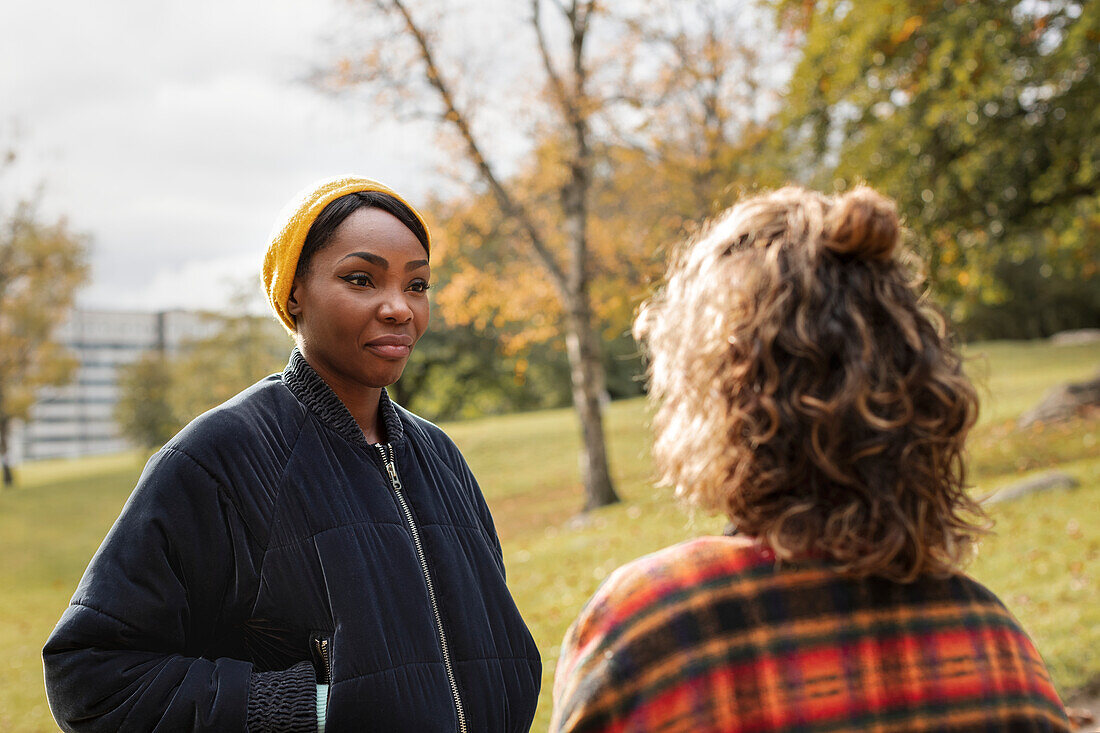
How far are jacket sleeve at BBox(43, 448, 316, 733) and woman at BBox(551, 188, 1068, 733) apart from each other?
722 mm

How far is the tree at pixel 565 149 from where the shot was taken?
1420cm

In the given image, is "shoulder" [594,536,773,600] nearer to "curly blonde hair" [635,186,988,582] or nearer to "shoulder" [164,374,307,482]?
"curly blonde hair" [635,186,988,582]

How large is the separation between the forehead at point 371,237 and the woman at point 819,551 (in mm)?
897

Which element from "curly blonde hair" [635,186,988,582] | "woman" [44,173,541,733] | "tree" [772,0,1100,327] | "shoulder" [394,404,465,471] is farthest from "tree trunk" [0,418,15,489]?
"curly blonde hair" [635,186,988,582]

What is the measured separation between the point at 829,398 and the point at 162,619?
130cm

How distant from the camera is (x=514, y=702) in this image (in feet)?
6.97

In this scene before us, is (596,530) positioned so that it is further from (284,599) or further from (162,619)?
Result: (162,619)

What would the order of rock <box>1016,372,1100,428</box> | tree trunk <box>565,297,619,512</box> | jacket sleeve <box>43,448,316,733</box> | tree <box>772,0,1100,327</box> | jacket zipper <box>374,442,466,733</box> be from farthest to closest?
1. rock <box>1016,372,1100,428</box>
2. tree trunk <box>565,297,619,512</box>
3. tree <box>772,0,1100,327</box>
4. jacket zipper <box>374,442,466,733</box>
5. jacket sleeve <box>43,448,316,733</box>

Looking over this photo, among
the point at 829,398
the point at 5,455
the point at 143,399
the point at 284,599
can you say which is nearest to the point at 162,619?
the point at 284,599

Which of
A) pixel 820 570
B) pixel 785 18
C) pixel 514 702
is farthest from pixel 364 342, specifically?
pixel 785 18

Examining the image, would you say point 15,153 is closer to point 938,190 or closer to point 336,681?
point 938,190

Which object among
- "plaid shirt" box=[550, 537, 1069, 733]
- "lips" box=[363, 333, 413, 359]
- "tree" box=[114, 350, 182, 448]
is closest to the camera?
"plaid shirt" box=[550, 537, 1069, 733]

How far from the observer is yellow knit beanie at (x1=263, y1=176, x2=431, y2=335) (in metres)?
2.05

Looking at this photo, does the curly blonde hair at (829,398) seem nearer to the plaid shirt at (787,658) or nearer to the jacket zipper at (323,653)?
the plaid shirt at (787,658)
